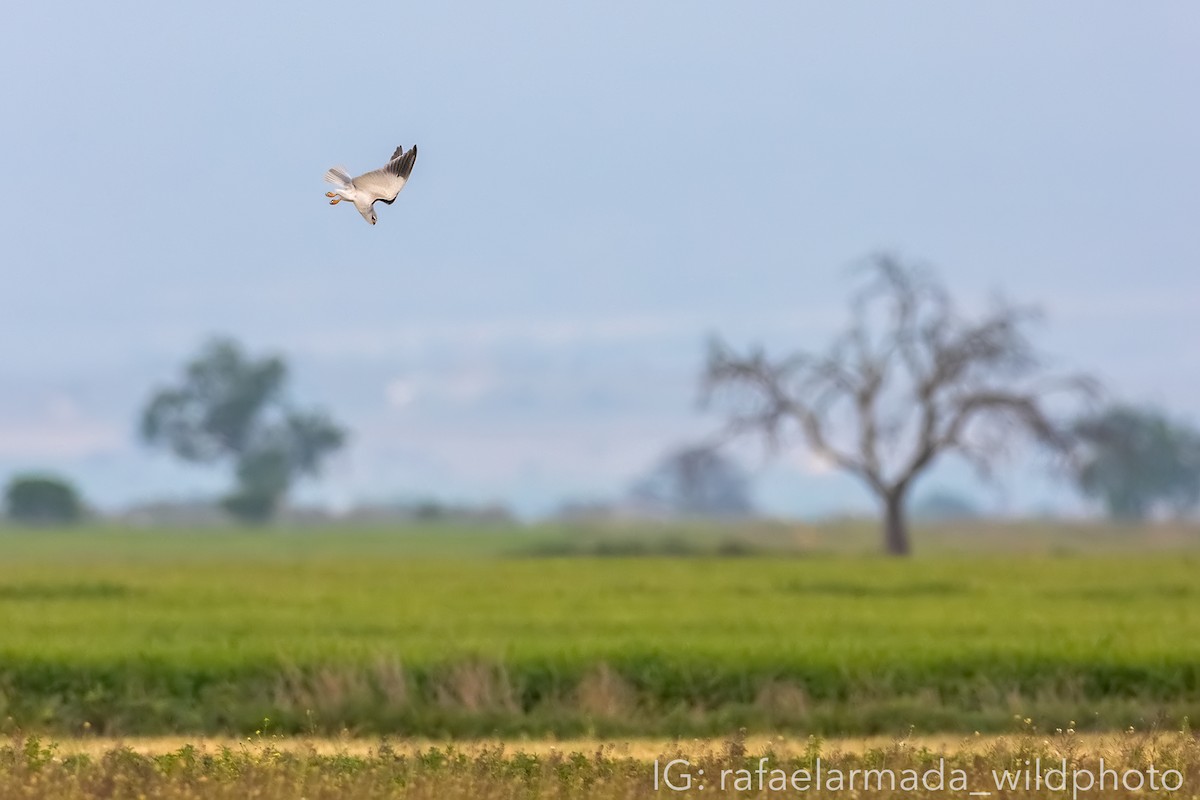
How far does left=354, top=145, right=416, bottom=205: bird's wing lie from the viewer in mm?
10102

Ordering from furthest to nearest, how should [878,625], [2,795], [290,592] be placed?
[290,592], [878,625], [2,795]

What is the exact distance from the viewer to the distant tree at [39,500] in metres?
118

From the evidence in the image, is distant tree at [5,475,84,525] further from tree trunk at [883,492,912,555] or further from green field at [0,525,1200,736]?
green field at [0,525,1200,736]

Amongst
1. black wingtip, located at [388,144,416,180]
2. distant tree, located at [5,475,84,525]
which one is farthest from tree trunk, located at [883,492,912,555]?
distant tree, located at [5,475,84,525]

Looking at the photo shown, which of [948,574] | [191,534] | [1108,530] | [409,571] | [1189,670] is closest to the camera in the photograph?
[1189,670]

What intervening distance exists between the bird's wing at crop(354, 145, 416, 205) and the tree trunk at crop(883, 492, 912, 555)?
2085 inches

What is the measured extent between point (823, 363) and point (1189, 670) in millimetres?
40520

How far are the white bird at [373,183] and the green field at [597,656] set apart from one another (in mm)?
6661

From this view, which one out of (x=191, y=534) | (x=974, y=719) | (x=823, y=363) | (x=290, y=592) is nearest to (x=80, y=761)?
(x=974, y=719)

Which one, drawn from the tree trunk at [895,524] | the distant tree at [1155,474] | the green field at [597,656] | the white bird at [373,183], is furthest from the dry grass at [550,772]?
the distant tree at [1155,474]

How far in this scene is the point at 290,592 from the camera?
119ft

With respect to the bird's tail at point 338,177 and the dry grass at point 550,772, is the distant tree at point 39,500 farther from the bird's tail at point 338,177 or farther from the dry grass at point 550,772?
the bird's tail at point 338,177

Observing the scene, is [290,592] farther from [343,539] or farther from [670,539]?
[343,539]

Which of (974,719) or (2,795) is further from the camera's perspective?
(974,719)
